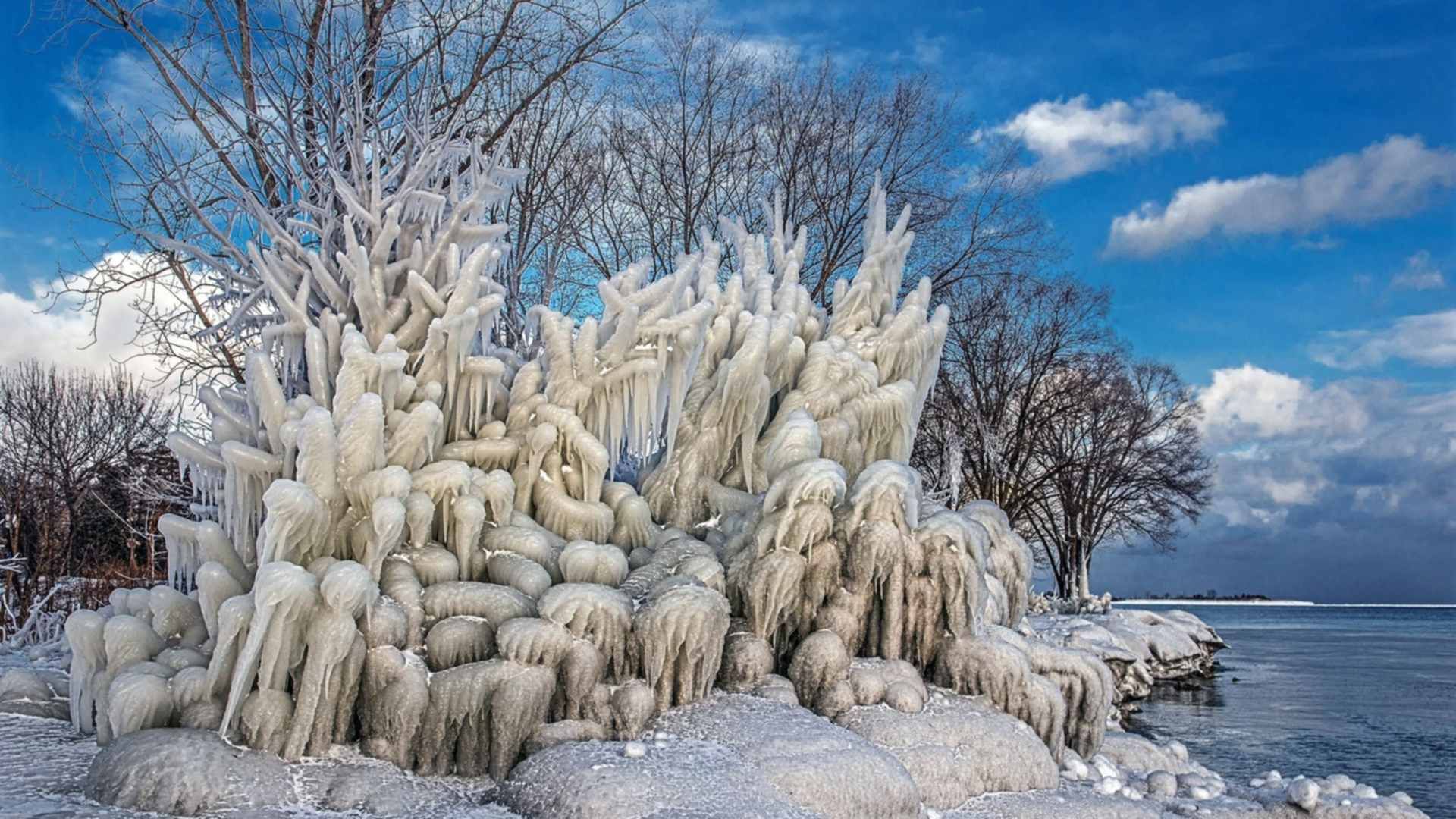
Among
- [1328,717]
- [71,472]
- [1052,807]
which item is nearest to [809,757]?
[1052,807]

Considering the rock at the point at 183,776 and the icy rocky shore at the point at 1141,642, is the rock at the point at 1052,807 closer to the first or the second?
the rock at the point at 183,776

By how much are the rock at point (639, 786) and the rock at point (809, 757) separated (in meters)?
0.15

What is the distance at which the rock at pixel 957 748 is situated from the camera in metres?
7.62

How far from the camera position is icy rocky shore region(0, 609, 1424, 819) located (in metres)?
6.38

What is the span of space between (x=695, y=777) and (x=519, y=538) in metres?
2.72

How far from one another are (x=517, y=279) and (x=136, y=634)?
35.9 feet

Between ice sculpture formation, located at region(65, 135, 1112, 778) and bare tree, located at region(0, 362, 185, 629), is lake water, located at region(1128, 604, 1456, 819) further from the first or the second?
bare tree, located at region(0, 362, 185, 629)

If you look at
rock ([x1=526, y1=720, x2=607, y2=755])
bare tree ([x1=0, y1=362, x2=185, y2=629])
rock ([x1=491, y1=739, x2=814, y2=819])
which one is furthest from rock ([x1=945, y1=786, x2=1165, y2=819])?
bare tree ([x1=0, y1=362, x2=185, y2=629])

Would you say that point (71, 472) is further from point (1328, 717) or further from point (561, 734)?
point (1328, 717)

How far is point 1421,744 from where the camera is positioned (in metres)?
15.1

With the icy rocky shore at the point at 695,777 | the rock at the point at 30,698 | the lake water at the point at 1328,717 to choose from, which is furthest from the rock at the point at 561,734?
the lake water at the point at 1328,717

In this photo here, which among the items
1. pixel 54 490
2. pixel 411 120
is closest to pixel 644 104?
pixel 411 120

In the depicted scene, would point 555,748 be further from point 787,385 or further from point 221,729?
point 787,385

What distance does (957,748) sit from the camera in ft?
25.7
